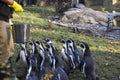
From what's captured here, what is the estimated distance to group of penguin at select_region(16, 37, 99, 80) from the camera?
252 inches

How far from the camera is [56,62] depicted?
6.90 meters

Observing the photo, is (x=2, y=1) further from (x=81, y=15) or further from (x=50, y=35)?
(x=81, y=15)

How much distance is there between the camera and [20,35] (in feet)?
31.4

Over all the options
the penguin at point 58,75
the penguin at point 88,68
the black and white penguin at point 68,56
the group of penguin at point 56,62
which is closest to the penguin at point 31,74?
the group of penguin at point 56,62

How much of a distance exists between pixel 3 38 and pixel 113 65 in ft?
13.8

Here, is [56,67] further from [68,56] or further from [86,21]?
[86,21]

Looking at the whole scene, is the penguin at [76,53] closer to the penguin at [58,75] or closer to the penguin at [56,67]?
the penguin at [56,67]

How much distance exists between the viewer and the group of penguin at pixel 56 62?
640 cm

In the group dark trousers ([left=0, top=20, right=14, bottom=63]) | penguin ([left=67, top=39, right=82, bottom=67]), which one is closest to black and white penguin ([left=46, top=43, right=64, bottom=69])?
penguin ([left=67, top=39, right=82, bottom=67])

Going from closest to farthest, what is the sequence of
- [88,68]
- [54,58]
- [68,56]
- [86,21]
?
1. [54,58]
2. [88,68]
3. [68,56]
4. [86,21]

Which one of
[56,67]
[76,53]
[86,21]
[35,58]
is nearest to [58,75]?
[56,67]

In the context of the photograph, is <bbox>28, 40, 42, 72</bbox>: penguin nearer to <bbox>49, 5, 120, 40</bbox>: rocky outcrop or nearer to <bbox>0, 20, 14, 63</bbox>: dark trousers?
<bbox>0, 20, 14, 63</bbox>: dark trousers

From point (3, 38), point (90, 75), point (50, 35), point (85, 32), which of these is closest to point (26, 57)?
point (90, 75)

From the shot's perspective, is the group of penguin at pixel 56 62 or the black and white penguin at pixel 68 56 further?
the black and white penguin at pixel 68 56
